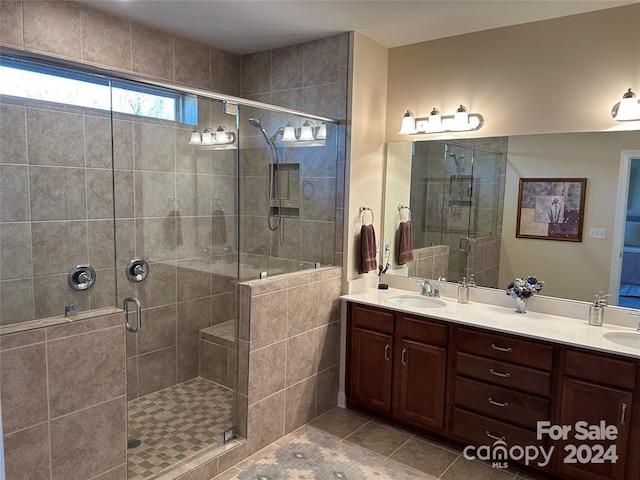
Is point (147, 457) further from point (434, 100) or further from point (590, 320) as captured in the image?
point (434, 100)

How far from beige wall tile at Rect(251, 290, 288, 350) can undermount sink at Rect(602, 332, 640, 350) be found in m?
1.95

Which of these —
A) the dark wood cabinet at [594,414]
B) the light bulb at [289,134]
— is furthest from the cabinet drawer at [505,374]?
the light bulb at [289,134]

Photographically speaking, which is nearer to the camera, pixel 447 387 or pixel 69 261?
pixel 69 261

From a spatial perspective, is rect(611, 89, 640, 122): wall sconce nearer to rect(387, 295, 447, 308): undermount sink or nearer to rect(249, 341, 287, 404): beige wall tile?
rect(387, 295, 447, 308): undermount sink

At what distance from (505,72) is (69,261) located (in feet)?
9.91

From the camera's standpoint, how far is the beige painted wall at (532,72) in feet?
9.03

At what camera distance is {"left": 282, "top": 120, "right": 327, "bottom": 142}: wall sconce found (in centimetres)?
335

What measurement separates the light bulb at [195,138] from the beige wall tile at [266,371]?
1561mm

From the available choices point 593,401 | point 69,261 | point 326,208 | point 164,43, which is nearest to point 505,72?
point 326,208

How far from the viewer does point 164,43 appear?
3.33m

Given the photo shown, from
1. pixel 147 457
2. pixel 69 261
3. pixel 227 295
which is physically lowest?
pixel 147 457

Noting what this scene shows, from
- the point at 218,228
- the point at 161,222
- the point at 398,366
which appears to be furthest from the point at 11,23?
the point at 398,366

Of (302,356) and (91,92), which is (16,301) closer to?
(91,92)

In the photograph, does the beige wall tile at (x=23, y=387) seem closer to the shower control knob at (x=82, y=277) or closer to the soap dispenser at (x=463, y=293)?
the shower control knob at (x=82, y=277)
